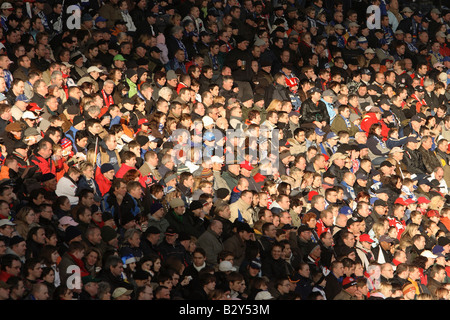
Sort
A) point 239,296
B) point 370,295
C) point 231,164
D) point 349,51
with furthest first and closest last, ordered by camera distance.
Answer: point 349,51
point 231,164
point 370,295
point 239,296

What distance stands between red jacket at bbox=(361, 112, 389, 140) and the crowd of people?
2 centimetres

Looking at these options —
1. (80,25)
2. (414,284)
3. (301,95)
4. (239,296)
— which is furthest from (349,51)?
(239,296)

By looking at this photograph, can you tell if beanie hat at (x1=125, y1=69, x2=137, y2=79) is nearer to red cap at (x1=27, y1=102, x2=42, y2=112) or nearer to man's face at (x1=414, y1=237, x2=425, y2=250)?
red cap at (x1=27, y1=102, x2=42, y2=112)

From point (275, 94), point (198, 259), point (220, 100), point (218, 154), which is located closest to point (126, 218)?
point (198, 259)

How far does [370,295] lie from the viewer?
12.2 m

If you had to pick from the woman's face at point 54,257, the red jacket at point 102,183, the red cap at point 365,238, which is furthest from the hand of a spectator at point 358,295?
the woman's face at point 54,257

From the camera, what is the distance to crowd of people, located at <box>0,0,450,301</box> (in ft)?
36.4

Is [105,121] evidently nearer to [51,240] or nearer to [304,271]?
[51,240]

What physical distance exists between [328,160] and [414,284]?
9.35 feet

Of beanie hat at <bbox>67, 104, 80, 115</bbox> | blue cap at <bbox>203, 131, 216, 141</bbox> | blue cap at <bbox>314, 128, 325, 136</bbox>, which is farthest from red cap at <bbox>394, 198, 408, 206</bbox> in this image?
beanie hat at <bbox>67, 104, 80, 115</bbox>

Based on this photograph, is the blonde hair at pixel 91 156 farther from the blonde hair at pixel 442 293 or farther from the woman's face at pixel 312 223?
the blonde hair at pixel 442 293

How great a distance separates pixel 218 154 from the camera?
45.3ft

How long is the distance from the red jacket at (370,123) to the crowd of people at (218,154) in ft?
0.07

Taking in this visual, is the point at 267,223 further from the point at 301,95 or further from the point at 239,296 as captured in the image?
the point at 301,95
